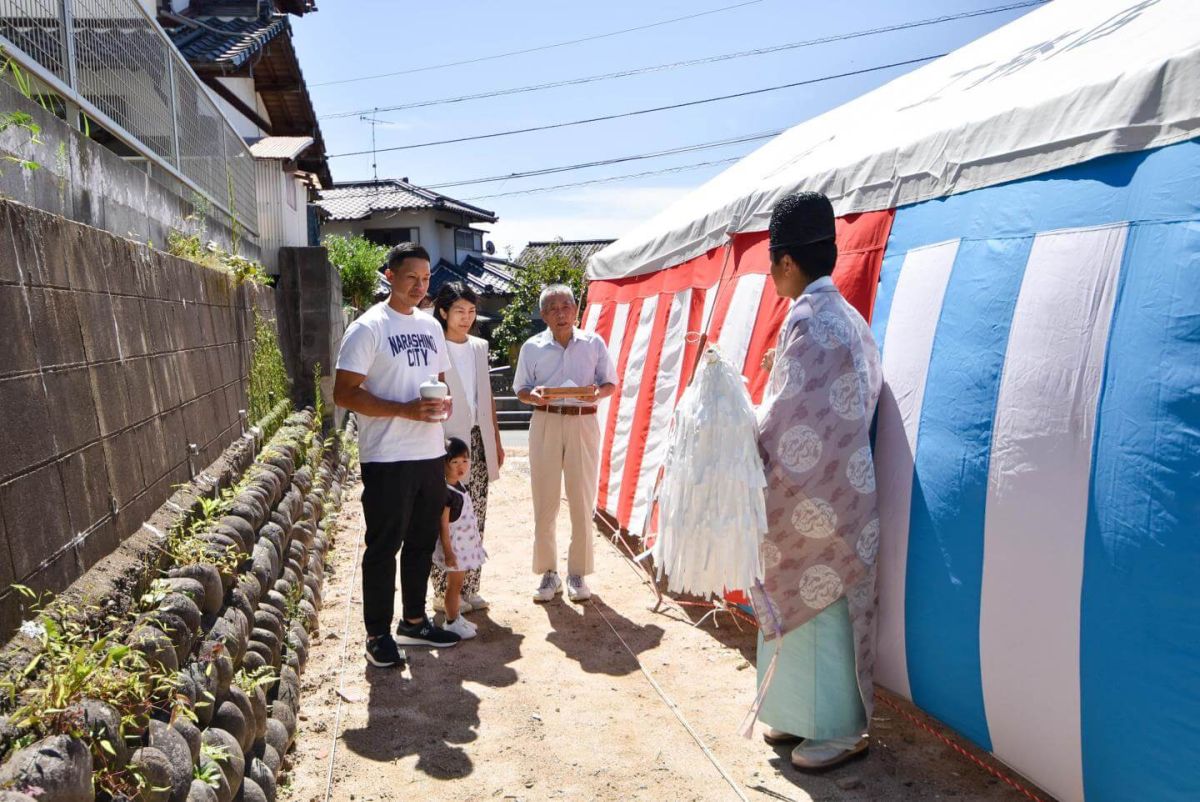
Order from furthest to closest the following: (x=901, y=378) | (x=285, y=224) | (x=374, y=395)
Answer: (x=285, y=224), (x=374, y=395), (x=901, y=378)

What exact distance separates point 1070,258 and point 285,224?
9.36 metres

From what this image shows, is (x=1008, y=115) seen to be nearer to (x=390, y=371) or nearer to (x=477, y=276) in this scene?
(x=390, y=371)

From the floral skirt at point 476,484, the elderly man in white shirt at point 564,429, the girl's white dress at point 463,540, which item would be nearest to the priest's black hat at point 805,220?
the elderly man in white shirt at point 564,429

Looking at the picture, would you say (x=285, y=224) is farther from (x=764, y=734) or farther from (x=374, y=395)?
(x=764, y=734)

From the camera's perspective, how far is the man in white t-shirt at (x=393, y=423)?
375 centimetres

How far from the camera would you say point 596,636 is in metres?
4.54

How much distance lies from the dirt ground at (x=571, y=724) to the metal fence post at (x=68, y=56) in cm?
243

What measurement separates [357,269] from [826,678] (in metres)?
17.5

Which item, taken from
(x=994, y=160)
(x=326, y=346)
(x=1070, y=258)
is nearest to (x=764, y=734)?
(x=1070, y=258)

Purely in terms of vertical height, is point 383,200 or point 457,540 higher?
point 383,200

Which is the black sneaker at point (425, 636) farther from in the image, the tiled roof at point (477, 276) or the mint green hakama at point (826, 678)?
the tiled roof at point (477, 276)

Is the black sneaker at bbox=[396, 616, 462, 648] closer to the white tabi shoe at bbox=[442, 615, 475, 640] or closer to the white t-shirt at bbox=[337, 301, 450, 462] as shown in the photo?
the white tabi shoe at bbox=[442, 615, 475, 640]

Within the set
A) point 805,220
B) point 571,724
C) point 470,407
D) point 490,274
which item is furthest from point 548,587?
point 490,274

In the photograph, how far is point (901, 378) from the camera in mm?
3131
